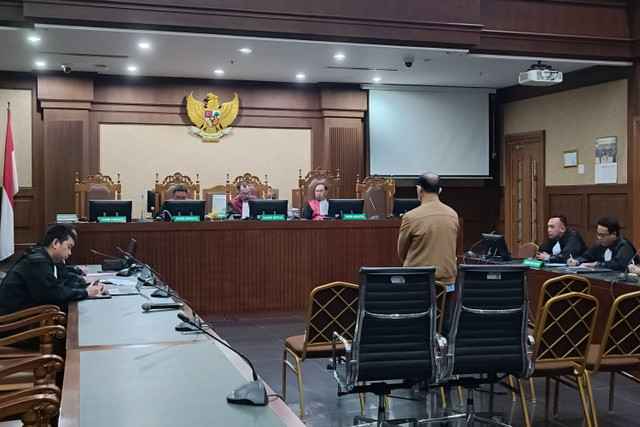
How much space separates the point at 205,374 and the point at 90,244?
4429 mm

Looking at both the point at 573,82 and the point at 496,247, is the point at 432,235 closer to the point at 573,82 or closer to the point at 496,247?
the point at 496,247

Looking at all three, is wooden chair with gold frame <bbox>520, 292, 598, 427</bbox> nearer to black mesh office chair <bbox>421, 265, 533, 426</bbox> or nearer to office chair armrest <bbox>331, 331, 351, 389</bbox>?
black mesh office chair <bbox>421, 265, 533, 426</bbox>

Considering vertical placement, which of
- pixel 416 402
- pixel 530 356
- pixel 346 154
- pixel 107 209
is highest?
pixel 346 154

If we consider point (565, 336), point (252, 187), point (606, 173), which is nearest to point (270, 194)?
point (252, 187)

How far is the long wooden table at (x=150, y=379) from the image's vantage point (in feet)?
5.54

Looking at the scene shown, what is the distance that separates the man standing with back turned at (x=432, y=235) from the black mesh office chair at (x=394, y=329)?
0.90 meters

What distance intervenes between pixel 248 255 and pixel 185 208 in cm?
77

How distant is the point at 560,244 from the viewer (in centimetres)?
632

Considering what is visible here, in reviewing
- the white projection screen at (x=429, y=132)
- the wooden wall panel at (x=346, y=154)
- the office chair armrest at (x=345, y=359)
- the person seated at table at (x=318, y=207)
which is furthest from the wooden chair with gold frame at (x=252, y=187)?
the office chair armrest at (x=345, y=359)

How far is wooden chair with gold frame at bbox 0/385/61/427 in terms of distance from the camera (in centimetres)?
176

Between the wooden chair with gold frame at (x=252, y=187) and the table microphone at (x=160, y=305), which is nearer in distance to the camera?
the table microphone at (x=160, y=305)

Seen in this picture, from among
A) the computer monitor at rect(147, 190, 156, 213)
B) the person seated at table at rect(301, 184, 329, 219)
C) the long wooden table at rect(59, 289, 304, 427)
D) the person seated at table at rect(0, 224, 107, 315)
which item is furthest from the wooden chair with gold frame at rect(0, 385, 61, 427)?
the computer monitor at rect(147, 190, 156, 213)

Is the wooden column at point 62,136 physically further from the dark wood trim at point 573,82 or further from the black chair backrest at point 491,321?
the black chair backrest at point 491,321

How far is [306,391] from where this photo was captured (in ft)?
14.0
